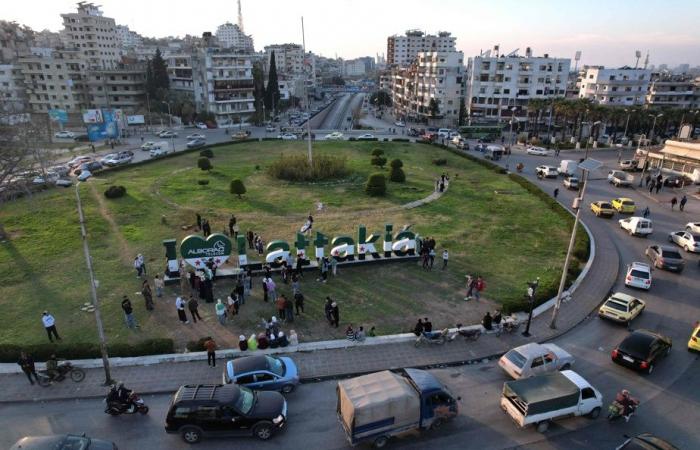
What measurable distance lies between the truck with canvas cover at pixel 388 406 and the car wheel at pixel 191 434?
15.4 ft

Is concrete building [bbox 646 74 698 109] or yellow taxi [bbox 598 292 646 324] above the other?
concrete building [bbox 646 74 698 109]

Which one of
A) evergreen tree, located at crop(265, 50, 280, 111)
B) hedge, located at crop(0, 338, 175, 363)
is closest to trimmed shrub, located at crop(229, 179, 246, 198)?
hedge, located at crop(0, 338, 175, 363)

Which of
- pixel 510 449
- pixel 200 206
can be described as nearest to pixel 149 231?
pixel 200 206

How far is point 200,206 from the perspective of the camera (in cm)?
4038

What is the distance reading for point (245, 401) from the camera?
14859 mm

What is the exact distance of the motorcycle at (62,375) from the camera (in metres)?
17.4

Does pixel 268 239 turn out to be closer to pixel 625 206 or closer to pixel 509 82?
pixel 625 206

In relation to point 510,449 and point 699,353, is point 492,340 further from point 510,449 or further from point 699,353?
point 699,353

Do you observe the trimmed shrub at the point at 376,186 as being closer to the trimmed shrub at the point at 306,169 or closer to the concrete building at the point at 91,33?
the trimmed shrub at the point at 306,169

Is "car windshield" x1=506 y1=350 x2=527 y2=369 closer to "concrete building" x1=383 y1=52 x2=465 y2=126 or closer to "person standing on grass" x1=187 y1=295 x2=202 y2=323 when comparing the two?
"person standing on grass" x1=187 y1=295 x2=202 y2=323

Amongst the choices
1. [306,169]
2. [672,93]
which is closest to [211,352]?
[306,169]

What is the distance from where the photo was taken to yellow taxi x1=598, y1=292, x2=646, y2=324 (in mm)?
21766

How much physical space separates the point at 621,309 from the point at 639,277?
198 inches

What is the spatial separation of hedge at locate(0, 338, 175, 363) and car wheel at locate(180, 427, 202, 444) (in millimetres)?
5589
